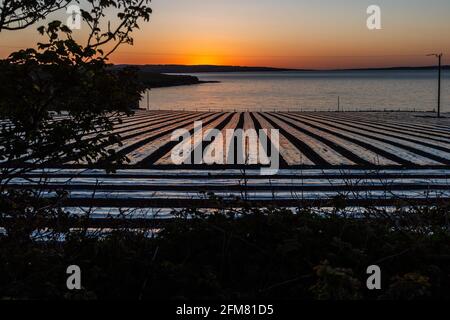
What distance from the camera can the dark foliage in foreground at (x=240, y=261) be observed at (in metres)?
3.71

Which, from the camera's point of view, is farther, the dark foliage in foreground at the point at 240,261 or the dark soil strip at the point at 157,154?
the dark soil strip at the point at 157,154

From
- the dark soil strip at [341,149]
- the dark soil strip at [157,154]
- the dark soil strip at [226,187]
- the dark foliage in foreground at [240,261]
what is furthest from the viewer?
the dark soil strip at [341,149]

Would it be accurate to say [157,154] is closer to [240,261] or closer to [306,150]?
[306,150]

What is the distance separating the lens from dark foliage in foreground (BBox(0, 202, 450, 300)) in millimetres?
3715

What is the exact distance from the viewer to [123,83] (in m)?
4.32

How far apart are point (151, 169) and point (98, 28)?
9.05 m

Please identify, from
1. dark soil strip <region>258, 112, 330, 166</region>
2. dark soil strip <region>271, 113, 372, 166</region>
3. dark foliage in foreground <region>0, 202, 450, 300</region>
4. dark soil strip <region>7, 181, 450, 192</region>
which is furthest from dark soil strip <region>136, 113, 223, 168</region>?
dark foliage in foreground <region>0, 202, 450, 300</region>

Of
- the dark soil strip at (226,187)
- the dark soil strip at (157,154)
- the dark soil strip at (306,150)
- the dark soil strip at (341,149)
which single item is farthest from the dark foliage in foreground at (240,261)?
the dark soil strip at (341,149)

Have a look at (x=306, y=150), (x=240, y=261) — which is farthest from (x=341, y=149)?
(x=240, y=261)

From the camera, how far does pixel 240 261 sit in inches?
171

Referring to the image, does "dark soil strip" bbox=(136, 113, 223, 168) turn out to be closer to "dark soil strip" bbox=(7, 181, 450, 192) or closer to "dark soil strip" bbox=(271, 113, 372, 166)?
"dark soil strip" bbox=(7, 181, 450, 192)

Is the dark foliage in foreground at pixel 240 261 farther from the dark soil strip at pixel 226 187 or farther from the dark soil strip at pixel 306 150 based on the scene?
the dark soil strip at pixel 306 150

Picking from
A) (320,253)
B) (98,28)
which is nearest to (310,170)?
(320,253)
